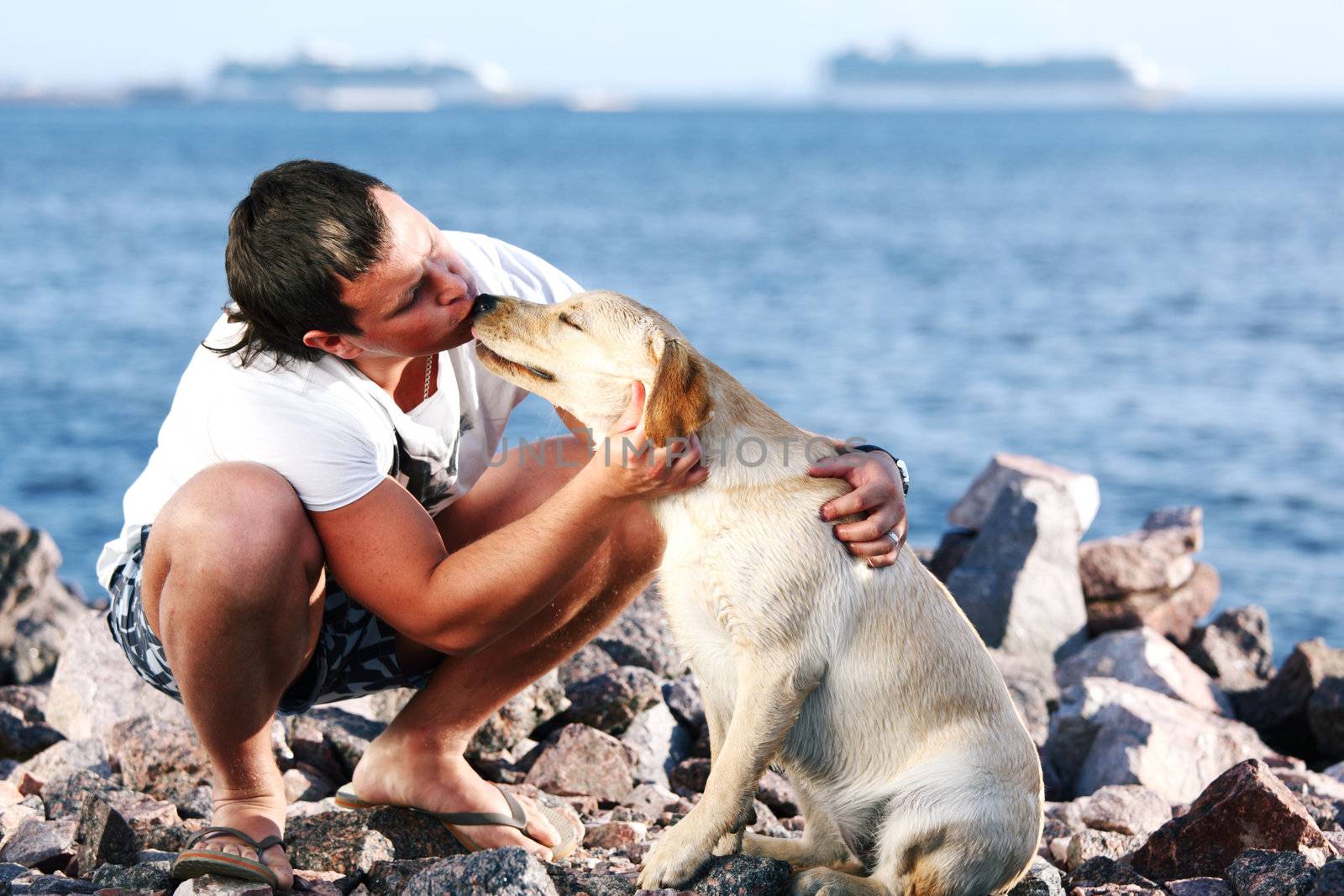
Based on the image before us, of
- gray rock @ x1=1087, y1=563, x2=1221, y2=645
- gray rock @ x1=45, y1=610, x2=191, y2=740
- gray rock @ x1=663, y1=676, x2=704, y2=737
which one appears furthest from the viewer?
gray rock @ x1=1087, y1=563, x2=1221, y2=645

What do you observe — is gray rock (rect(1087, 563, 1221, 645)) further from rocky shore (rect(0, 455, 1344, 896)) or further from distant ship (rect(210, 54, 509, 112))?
distant ship (rect(210, 54, 509, 112))

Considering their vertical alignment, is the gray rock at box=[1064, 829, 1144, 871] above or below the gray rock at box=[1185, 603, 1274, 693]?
above

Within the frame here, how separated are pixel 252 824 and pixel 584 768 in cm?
112

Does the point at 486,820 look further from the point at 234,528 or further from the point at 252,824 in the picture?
Result: the point at 234,528

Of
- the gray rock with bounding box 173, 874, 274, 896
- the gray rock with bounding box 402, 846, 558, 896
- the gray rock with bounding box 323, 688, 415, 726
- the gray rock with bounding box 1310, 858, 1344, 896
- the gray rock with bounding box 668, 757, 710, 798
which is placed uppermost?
the gray rock with bounding box 1310, 858, 1344, 896

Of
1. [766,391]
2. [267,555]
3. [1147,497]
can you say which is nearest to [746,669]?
[267,555]

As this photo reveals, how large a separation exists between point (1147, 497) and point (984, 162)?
168ft

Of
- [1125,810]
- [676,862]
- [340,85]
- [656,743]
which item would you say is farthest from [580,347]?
[340,85]

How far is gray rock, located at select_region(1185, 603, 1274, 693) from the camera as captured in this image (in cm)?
575

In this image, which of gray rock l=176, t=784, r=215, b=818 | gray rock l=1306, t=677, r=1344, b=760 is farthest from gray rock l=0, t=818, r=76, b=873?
gray rock l=1306, t=677, r=1344, b=760

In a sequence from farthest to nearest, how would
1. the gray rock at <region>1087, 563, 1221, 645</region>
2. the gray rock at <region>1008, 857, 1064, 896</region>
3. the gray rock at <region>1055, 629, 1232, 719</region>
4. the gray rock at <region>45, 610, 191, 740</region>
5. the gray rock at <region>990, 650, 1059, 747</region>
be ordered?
the gray rock at <region>1087, 563, 1221, 645</region> < the gray rock at <region>1055, 629, 1232, 719</region> < the gray rock at <region>990, 650, 1059, 747</region> < the gray rock at <region>45, 610, 191, 740</region> < the gray rock at <region>1008, 857, 1064, 896</region>

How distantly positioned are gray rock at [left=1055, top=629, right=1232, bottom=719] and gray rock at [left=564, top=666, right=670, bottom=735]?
2135 millimetres

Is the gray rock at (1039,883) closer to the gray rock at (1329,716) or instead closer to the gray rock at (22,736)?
the gray rock at (1329,716)

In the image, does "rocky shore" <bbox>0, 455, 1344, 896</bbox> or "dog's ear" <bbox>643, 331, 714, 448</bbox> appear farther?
"rocky shore" <bbox>0, 455, 1344, 896</bbox>
